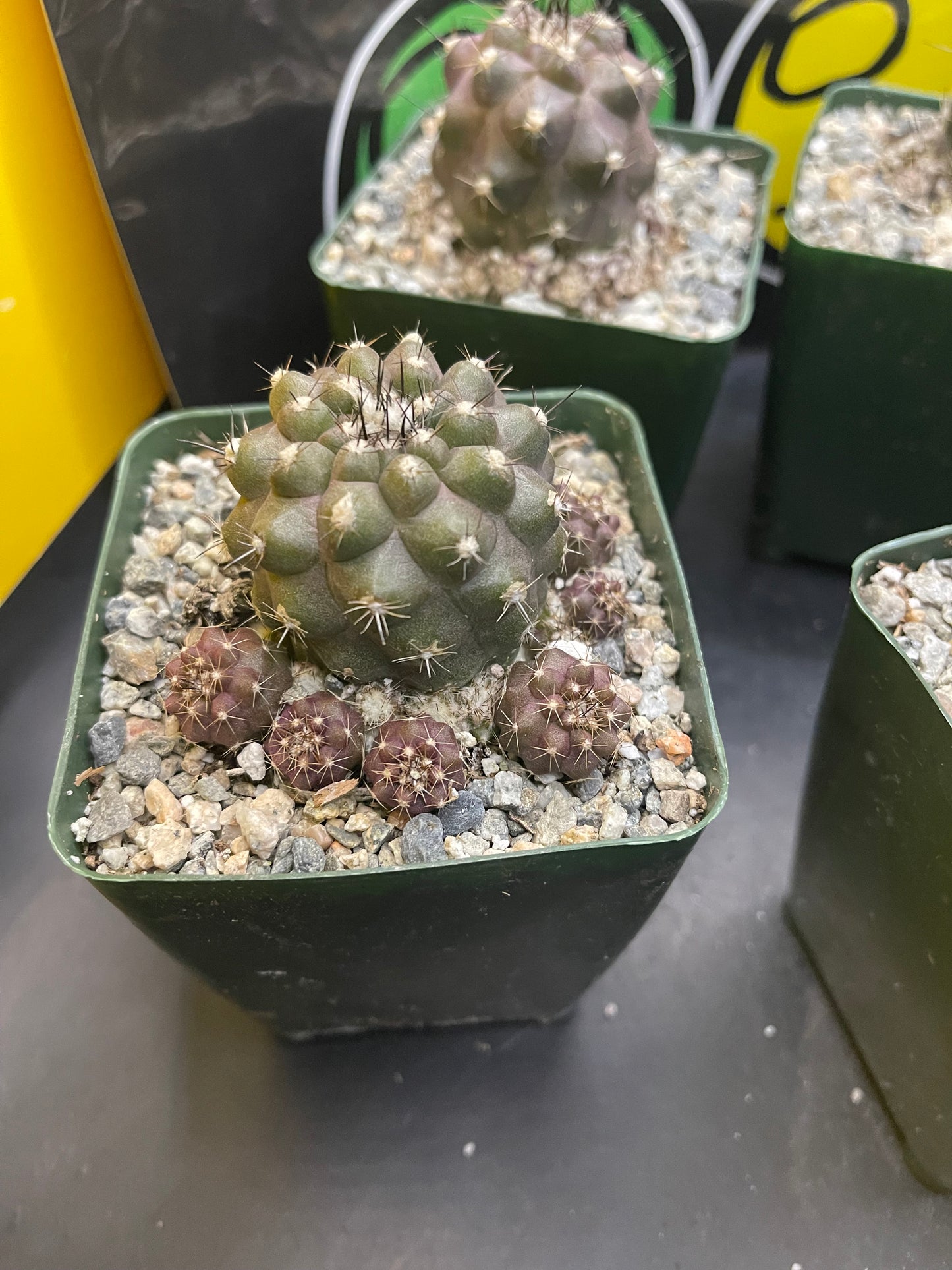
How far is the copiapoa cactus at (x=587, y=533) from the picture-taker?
3.13ft

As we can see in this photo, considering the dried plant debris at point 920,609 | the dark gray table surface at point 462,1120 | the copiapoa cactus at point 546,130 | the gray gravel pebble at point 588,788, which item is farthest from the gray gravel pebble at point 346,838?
the copiapoa cactus at point 546,130

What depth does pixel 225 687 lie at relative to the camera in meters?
0.81

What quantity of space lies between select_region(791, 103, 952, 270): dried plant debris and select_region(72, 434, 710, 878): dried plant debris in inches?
28.3

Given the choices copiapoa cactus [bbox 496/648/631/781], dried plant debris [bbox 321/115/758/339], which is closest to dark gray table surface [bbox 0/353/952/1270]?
copiapoa cactus [bbox 496/648/631/781]

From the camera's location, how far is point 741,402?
184 cm

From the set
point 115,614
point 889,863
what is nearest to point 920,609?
point 889,863

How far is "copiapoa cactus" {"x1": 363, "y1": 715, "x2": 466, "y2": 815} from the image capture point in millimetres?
788

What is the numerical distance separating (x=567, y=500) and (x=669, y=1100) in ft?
2.33

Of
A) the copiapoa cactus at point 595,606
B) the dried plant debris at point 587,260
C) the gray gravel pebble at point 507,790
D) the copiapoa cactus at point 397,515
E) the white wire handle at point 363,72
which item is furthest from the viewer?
the white wire handle at point 363,72

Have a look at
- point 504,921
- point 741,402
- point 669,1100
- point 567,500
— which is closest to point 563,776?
point 504,921

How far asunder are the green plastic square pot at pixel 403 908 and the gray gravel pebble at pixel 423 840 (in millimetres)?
31

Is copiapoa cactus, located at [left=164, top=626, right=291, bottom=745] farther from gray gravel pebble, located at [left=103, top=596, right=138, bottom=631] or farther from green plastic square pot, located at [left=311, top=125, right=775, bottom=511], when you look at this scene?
green plastic square pot, located at [left=311, top=125, right=775, bottom=511]

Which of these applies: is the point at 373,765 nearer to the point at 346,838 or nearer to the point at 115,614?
the point at 346,838

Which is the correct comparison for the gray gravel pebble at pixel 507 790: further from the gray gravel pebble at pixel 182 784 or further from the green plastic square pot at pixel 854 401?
the green plastic square pot at pixel 854 401
